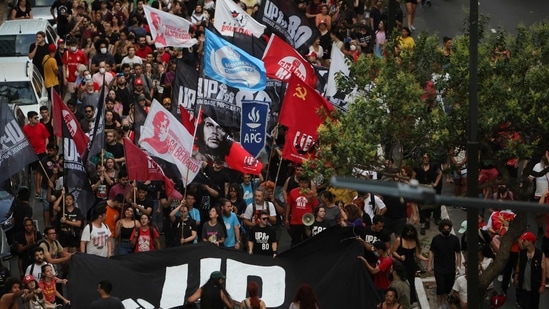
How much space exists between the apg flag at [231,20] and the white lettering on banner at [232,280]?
24.3ft

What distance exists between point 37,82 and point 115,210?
27.2ft

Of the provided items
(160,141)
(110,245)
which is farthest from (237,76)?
(110,245)

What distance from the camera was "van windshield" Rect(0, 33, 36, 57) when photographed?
101 feet

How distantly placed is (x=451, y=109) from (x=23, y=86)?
11.8m

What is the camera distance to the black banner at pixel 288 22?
25.9 metres

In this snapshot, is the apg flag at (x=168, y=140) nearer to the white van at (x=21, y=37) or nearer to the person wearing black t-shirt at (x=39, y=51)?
the person wearing black t-shirt at (x=39, y=51)

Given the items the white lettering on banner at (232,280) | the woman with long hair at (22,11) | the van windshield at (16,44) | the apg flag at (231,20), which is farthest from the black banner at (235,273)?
the woman with long hair at (22,11)

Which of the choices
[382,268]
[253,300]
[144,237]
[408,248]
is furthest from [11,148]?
[408,248]

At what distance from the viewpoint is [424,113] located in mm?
17531

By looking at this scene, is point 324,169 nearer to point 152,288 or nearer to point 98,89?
point 152,288

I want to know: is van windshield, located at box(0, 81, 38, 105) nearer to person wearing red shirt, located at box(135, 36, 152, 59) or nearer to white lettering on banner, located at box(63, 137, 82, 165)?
person wearing red shirt, located at box(135, 36, 152, 59)

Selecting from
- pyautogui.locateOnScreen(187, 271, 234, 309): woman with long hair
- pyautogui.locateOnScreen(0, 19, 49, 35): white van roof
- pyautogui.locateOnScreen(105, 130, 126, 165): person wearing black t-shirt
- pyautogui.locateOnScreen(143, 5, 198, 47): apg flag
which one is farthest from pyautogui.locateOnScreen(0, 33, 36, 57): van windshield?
pyautogui.locateOnScreen(187, 271, 234, 309): woman with long hair

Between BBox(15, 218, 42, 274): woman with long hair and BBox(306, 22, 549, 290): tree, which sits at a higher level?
BBox(306, 22, 549, 290): tree

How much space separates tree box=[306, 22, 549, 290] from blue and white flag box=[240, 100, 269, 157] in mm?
3065
